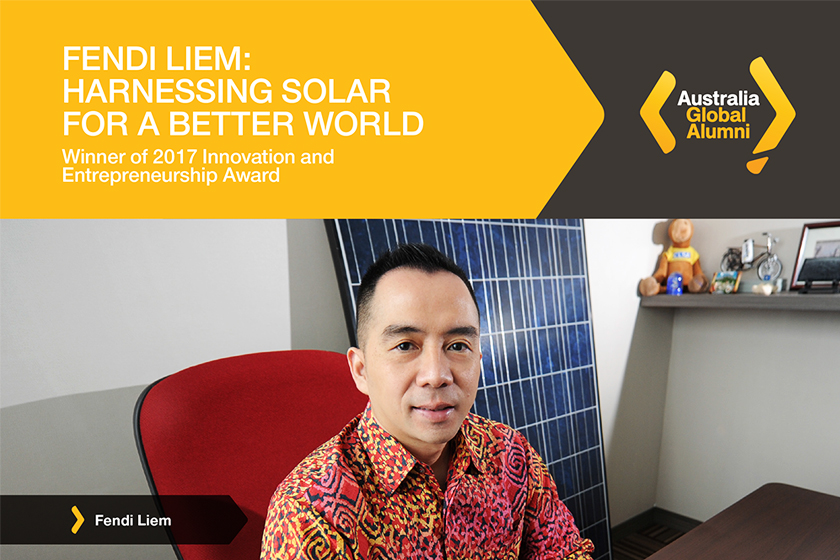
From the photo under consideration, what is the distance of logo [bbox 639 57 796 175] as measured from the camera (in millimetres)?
1772

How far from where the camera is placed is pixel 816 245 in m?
2.19

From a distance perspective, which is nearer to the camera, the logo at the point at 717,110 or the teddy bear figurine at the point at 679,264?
the logo at the point at 717,110

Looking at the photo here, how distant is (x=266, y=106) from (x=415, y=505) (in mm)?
983

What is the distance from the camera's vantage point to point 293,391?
103cm

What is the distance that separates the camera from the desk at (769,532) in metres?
0.98

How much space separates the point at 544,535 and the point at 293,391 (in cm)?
53

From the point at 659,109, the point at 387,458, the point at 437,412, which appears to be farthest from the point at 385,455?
the point at 659,109

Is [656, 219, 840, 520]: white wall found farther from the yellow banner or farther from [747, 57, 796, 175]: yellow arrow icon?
the yellow banner

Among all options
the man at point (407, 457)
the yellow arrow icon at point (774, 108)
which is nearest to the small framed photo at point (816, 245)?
the yellow arrow icon at point (774, 108)

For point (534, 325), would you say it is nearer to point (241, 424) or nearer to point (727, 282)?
point (727, 282)

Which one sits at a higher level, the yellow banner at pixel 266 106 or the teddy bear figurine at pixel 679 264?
the yellow banner at pixel 266 106

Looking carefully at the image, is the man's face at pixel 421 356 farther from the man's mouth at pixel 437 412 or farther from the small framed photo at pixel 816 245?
the small framed photo at pixel 816 245

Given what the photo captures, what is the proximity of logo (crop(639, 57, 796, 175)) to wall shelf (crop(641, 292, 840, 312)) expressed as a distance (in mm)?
632

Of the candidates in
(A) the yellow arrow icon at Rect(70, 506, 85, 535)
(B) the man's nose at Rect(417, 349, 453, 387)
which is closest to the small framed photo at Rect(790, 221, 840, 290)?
(B) the man's nose at Rect(417, 349, 453, 387)
